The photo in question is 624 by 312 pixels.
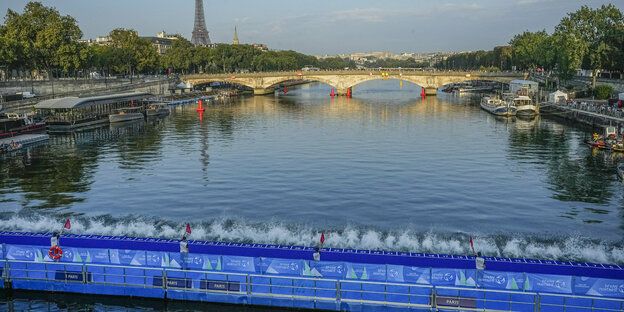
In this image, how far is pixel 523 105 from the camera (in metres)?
107

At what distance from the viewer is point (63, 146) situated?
74.2 metres

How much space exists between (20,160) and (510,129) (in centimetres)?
7127

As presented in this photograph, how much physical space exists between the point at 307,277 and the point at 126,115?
286 ft

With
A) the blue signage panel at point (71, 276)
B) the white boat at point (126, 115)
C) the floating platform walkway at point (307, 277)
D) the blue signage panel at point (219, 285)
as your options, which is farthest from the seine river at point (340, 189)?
the white boat at point (126, 115)

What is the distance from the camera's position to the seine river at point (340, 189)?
35.6 meters

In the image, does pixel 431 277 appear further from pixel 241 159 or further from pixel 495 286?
pixel 241 159

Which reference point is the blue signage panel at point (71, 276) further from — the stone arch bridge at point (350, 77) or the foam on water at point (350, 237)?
the stone arch bridge at point (350, 77)

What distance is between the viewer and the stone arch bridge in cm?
16304

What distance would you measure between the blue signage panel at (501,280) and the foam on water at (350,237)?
8.07 m

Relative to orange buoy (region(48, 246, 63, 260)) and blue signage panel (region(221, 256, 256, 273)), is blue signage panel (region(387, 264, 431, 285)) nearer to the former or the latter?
blue signage panel (region(221, 256, 256, 273))

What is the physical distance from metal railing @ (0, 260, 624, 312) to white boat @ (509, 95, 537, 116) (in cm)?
8722

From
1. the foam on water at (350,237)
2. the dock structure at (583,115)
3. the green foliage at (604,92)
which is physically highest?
the green foliage at (604,92)

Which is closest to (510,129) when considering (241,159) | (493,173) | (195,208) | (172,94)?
(493,173)

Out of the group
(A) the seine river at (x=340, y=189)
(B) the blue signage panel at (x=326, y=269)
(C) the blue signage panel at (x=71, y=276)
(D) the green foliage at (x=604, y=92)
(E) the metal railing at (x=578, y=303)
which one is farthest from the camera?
(D) the green foliage at (x=604, y=92)
